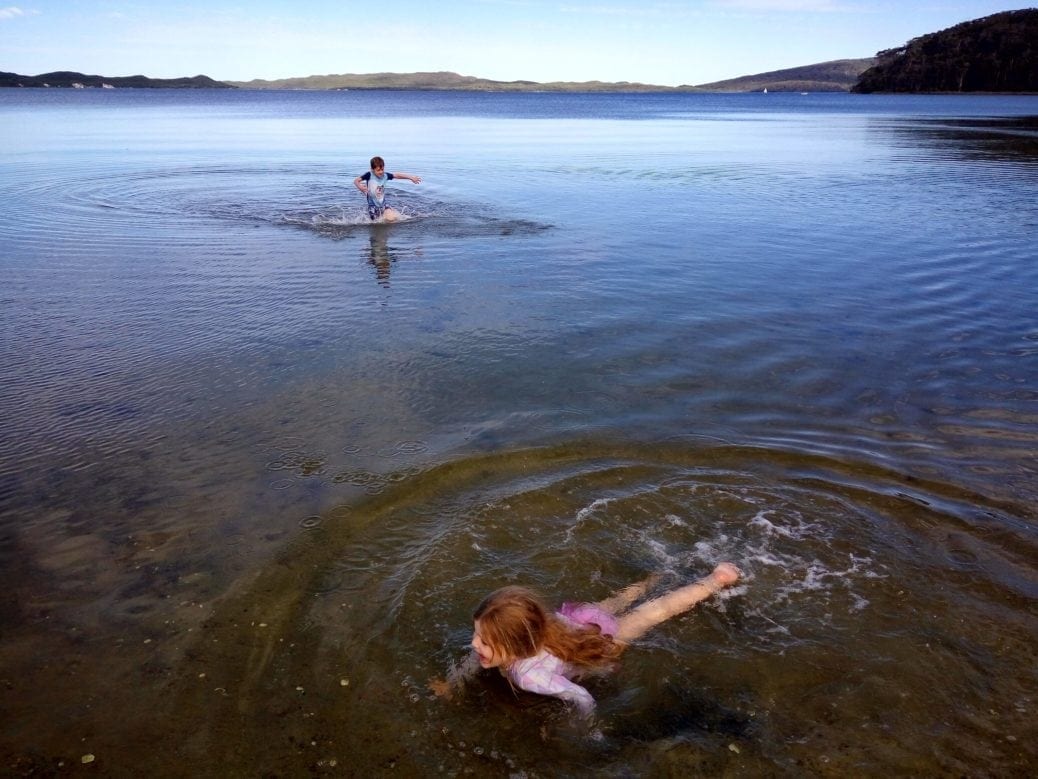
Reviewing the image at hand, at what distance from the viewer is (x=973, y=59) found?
146375 mm

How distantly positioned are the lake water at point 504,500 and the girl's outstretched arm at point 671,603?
12cm

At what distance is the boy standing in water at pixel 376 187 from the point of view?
1953 cm

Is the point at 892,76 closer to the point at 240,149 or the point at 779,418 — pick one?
the point at 240,149

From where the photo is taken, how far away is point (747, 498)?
6.97 meters

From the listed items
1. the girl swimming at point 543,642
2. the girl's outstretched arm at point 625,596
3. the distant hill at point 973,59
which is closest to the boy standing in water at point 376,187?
the girl's outstretched arm at point 625,596

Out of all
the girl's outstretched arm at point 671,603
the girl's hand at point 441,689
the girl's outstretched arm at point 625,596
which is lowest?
the girl's hand at point 441,689

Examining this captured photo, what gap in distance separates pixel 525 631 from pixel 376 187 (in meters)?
17.1

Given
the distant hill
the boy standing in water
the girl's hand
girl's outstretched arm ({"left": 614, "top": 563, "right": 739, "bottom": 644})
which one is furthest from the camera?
the distant hill

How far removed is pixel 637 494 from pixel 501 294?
6977 millimetres

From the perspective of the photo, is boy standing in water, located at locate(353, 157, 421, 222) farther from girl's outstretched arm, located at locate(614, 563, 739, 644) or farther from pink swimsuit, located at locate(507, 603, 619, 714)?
pink swimsuit, located at locate(507, 603, 619, 714)

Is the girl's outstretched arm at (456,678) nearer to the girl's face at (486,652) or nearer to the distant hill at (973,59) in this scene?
the girl's face at (486,652)

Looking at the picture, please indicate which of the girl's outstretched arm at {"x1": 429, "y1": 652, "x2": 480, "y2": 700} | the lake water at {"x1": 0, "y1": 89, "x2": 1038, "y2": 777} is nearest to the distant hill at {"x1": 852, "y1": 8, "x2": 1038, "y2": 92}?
the lake water at {"x1": 0, "y1": 89, "x2": 1038, "y2": 777}

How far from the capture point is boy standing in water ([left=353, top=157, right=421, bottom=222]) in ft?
64.1

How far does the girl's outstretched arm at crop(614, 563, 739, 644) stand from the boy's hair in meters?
0.50
